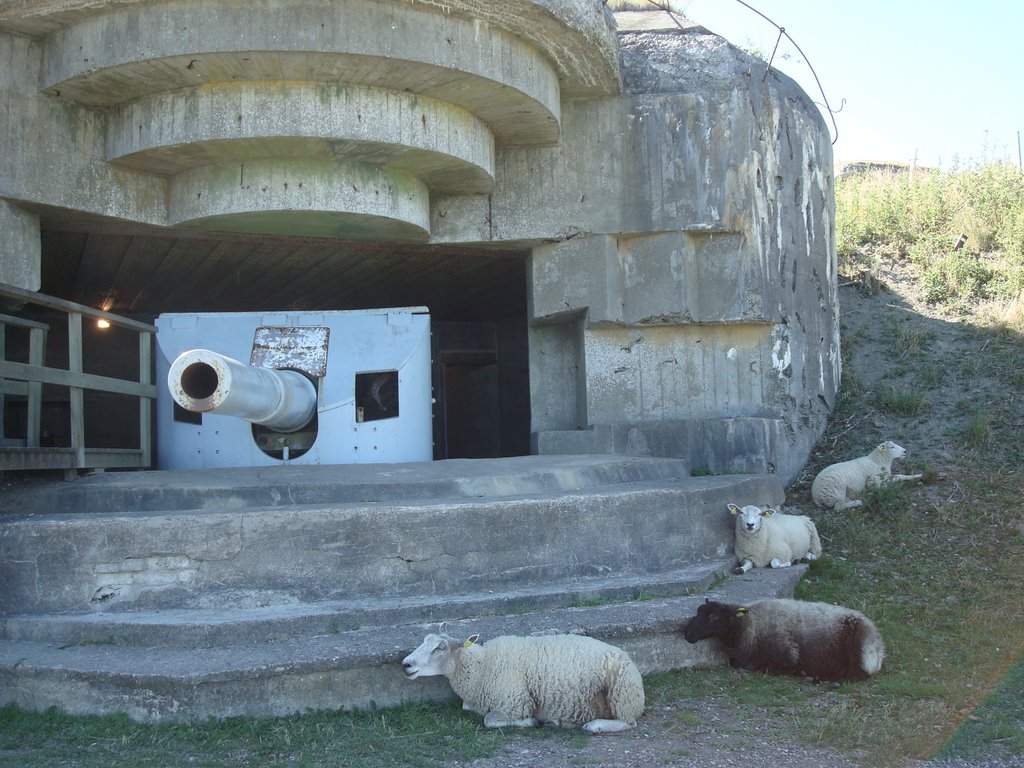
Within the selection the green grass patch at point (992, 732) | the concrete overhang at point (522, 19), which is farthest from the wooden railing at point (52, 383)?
the green grass patch at point (992, 732)

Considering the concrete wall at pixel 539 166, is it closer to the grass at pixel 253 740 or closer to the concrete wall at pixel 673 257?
the concrete wall at pixel 673 257

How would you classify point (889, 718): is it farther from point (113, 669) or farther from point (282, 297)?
point (282, 297)

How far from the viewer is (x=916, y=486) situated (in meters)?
9.76

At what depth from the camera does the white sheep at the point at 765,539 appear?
7679 mm

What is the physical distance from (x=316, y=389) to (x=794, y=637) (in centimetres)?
475

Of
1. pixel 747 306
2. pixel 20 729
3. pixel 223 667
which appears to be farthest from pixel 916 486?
pixel 20 729

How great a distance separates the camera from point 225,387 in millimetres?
5961

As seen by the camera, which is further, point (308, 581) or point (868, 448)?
point (868, 448)

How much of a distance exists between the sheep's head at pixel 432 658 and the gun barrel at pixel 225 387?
1967 mm

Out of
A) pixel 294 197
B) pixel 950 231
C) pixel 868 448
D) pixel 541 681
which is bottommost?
pixel 541 681

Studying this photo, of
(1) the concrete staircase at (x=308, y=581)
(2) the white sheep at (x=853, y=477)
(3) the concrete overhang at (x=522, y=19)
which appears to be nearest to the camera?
(1) the concrete staircase at (x=308, y=581)

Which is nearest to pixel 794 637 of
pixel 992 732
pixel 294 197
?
pixel 992 732

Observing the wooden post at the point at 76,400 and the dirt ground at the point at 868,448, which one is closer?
the dirt ground at the point at 868,448

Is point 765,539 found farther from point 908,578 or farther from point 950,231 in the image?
point 950,231
